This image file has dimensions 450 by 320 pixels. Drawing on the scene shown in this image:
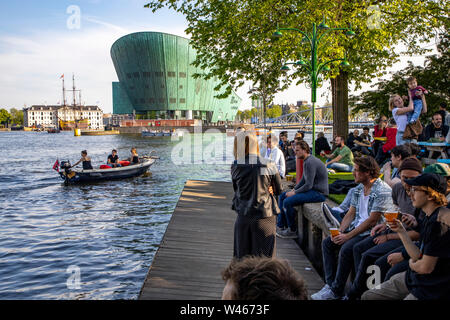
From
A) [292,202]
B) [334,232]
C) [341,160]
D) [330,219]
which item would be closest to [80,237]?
[292,202]

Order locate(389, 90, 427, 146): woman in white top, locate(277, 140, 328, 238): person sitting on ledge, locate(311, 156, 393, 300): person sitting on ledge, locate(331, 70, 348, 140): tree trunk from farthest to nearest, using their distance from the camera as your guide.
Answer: locate(331, 70, 348, 140): tree trunk, locate(389, 90, 427, 146): woman in white top, locate(277, 140, 328, 238): person sitting on ledge, locate(311, 156, 393, 300): person sitting on ledge

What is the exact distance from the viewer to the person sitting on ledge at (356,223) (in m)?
4.24

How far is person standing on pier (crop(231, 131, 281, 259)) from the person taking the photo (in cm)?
430

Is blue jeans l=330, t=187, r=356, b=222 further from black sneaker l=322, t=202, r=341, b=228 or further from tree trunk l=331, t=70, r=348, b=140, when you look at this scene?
tree trunk l=331, t=70, r=348, b=140

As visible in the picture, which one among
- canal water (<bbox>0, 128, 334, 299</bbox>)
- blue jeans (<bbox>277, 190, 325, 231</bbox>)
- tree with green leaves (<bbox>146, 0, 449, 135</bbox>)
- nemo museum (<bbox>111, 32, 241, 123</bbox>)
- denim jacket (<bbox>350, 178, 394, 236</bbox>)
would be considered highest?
nemo museum (<bbox>111, 32, 241, 123</bbox>)

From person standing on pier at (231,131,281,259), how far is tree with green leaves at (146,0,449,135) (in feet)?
35.4

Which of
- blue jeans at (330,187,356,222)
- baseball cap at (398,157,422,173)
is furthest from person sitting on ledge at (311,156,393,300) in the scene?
baseball cap at (398,157,422,173)

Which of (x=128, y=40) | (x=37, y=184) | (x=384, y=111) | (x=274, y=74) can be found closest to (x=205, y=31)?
(x=274, y=74)

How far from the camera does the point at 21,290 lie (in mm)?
7746
